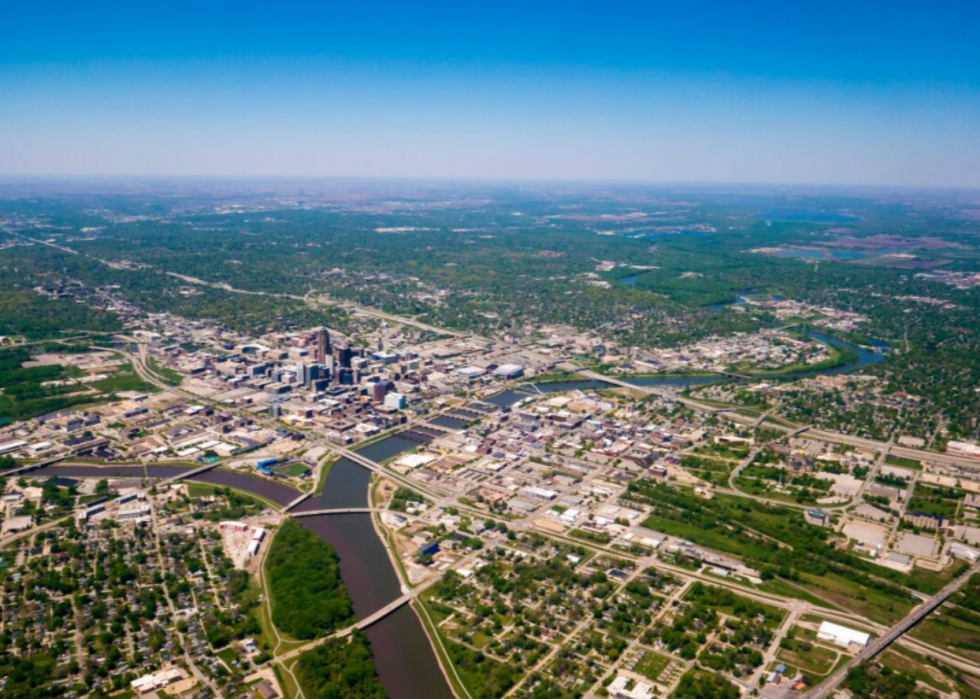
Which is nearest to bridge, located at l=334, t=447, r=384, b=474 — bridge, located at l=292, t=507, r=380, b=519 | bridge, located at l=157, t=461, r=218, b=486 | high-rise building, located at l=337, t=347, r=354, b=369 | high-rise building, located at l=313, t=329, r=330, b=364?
bridge, located at l=292, t=507, r=380, b=519

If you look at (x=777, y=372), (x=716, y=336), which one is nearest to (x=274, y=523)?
(x=777, y=372)

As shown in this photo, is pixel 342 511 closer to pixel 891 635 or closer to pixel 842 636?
pixel 842 636

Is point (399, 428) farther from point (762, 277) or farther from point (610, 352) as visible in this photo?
point (762, 277)

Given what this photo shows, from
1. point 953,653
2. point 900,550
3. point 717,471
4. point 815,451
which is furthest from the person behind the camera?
point 815,451

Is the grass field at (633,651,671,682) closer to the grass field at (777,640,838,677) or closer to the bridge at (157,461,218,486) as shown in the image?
the grass field at (777,640,838,677)

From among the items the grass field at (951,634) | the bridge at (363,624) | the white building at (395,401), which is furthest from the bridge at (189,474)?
the grass field at (951,634)

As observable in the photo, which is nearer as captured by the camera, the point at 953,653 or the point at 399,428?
the point at 953,653

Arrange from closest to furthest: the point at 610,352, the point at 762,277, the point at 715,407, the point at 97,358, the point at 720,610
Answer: the point at 720,610, the point at 715,407, the point at 97,358, the point at 610,352, the point at 762,277

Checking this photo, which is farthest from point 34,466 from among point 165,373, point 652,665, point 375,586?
point 652,665
